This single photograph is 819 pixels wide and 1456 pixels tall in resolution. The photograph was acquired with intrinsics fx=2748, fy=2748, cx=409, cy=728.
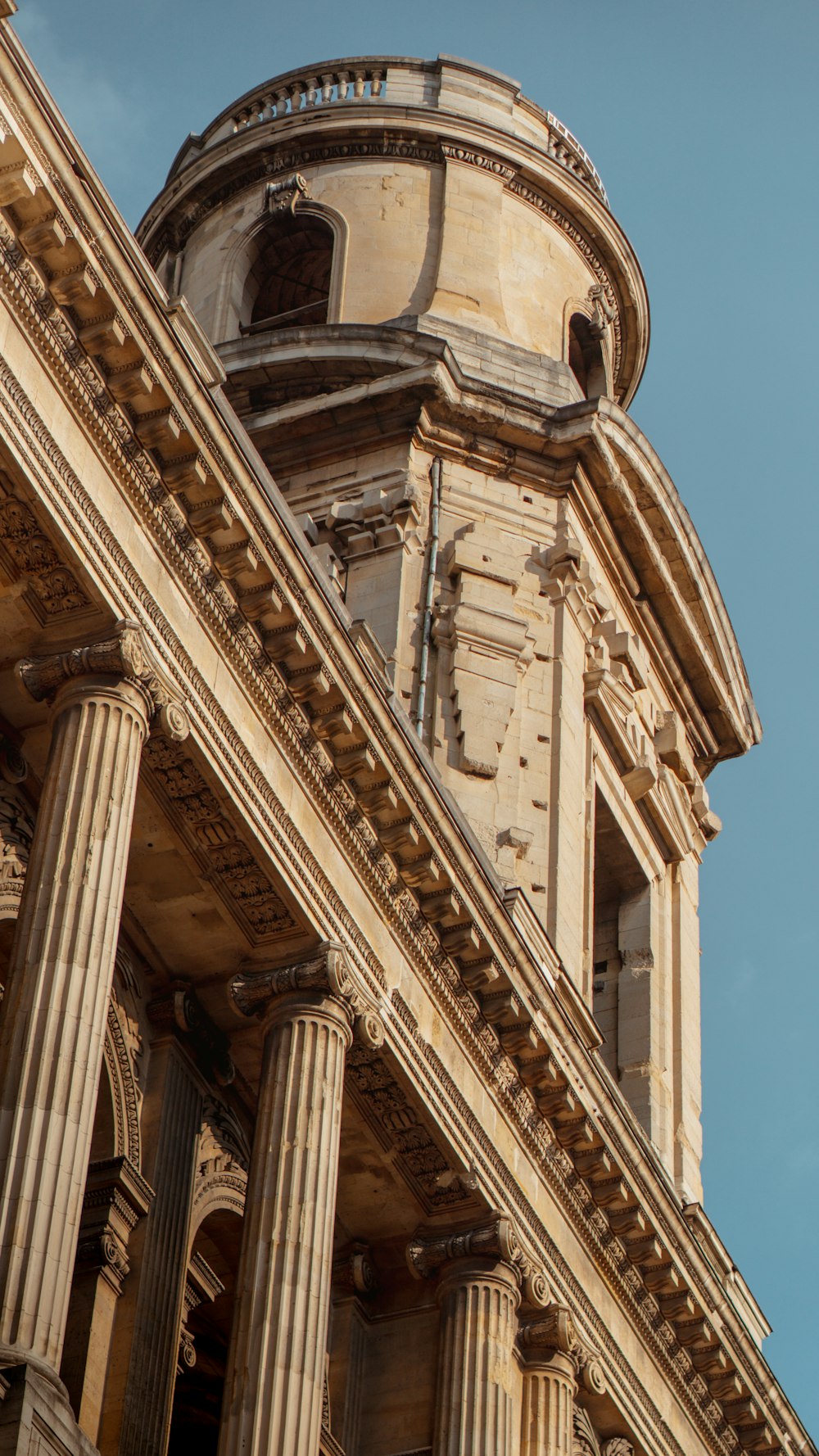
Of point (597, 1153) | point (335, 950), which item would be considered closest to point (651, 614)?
point (597, 1153)

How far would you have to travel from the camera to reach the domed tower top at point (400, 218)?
36406 mm

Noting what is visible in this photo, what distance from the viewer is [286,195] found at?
37594mm

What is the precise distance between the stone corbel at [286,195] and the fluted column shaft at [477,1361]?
18412mm

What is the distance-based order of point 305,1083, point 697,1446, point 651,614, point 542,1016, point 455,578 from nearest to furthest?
point 305,1083 → point 542,1016 → point 697,1446 → point 455,578 → point 651,614

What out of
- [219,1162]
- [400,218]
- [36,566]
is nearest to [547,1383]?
[219,1162]

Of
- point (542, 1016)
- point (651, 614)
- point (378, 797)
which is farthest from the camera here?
point (651, 614)

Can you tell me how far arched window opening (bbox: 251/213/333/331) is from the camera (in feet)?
124

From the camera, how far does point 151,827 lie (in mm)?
21188

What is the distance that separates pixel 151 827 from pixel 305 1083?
2.29 meters

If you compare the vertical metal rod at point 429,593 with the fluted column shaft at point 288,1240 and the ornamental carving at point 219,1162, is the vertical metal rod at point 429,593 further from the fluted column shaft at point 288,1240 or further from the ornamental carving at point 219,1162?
the fluted column shaft at point 288,1240

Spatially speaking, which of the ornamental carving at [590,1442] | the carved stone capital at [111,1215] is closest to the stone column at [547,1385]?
the ornamental carving at [590,1442]

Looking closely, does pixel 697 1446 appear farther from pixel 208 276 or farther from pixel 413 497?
Result: pixel 208 276

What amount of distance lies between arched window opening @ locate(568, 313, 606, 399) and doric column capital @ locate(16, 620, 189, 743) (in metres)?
19.7

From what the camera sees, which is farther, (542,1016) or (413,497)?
(413,497)
